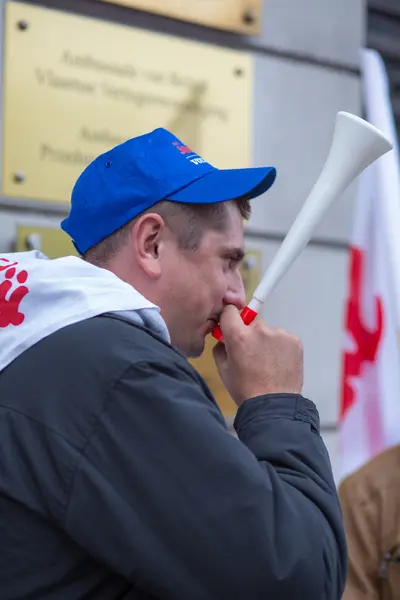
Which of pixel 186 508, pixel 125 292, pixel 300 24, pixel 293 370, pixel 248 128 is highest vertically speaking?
pixel 300 24

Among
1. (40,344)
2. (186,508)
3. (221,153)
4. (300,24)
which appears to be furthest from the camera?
(300,24)

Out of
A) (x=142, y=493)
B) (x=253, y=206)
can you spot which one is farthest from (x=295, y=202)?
(x=142, y=493)

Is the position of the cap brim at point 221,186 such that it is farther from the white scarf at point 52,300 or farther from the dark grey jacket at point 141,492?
the dark grey jacket at point 141,492

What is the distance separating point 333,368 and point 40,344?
2.34m

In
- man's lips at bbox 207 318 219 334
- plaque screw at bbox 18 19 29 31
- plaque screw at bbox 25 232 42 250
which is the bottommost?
plaque screw at bbox 25 232 42 250

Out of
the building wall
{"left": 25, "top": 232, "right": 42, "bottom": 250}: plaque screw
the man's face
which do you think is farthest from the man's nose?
the building wall

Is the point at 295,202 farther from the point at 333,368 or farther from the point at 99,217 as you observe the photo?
the point at 99,217

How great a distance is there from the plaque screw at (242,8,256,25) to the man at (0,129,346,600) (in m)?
2.10

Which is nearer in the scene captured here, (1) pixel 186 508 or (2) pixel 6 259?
(1) pixel 186 508

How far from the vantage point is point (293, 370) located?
174 centimetres

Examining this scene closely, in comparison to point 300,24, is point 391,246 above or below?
below

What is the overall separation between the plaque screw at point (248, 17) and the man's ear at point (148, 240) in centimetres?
191

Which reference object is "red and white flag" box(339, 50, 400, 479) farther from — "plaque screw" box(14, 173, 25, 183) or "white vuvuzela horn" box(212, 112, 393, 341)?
"white vuvuzela horn" box(212, 112, 393, 341)

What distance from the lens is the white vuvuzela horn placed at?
204 centimetres
